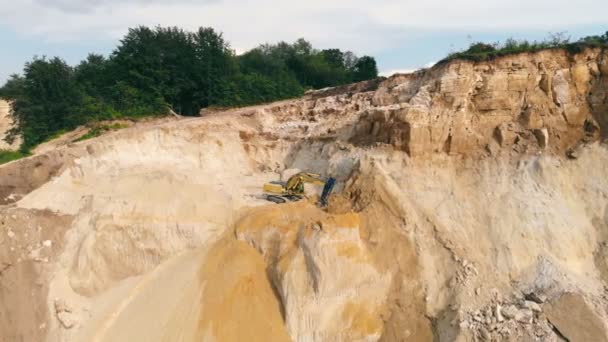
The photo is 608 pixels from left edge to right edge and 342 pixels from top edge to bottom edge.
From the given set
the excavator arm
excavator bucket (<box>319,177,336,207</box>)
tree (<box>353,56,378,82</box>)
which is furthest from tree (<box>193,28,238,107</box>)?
tree (<box>353,56,378,82</box>)

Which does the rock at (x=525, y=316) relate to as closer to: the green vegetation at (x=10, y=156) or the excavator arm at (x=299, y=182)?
the excavator arm at (x=299, y=182)

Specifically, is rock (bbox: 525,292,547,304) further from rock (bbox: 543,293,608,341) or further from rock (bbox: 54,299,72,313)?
rock (bbox: 54,299,72,313)

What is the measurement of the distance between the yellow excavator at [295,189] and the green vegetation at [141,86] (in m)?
8.79

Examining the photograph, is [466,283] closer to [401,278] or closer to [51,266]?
[401,278]

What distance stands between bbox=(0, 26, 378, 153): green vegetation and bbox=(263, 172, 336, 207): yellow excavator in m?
8.79

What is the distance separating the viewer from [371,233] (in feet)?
34.8

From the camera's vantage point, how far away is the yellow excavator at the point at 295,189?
12.5 m

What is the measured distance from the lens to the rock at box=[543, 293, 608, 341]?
848 centimetres

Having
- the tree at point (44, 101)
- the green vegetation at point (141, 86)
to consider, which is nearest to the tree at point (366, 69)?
the green vegetation at point (141, 86)

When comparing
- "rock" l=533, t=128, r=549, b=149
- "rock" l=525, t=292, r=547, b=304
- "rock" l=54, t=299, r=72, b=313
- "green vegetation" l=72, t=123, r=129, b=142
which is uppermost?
"green vegetation" l=72, t=123, r=129, b=142

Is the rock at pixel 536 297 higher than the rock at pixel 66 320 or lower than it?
lower

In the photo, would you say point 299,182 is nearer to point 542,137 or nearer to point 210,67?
point 542,137

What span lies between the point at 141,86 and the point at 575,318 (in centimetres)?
2082

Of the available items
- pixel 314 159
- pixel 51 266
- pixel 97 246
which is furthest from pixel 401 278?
pixel 51 266
